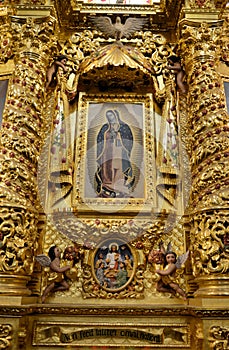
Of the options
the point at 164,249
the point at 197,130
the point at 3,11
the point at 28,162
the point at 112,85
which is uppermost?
the point at 3,11

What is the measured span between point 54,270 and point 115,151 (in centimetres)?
194

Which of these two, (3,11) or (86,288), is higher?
(3,11)

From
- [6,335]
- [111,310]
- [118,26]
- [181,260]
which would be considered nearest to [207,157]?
[181,260]

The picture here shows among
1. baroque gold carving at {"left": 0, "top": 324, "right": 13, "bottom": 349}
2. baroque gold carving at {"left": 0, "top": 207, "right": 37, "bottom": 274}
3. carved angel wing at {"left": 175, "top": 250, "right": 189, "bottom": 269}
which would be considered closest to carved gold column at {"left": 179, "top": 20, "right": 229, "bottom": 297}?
carved angel wing at {"left": 175, "top": 250, "right": 189, "bottom": 269}

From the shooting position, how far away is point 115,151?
5465 mm

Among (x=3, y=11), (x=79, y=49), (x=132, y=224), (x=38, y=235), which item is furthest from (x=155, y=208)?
(x=3, y=11)

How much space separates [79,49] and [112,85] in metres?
0.79

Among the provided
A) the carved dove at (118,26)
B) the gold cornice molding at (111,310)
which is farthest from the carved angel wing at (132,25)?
the gold cornice molding at (111,310)

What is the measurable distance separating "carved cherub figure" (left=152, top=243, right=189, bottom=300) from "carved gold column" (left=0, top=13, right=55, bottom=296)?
157 cm

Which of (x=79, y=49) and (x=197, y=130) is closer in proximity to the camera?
(x=197, y=130)

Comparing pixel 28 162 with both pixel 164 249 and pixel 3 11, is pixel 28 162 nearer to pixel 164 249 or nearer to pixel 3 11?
pixel 164 249

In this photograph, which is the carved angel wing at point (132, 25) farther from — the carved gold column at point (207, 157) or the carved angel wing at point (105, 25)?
the carved gold column at point (207, 157)

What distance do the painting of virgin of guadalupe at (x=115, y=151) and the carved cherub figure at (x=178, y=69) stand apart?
697mm

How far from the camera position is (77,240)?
4852mm
